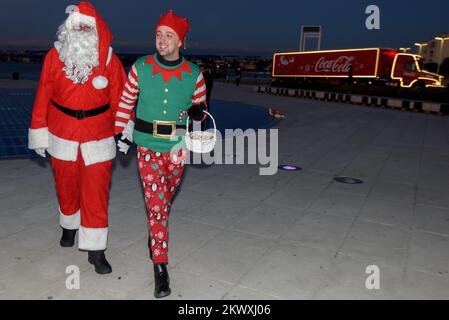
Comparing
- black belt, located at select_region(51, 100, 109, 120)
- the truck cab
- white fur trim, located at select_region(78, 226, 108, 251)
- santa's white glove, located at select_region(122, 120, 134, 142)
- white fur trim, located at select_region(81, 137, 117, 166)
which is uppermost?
the truck cab

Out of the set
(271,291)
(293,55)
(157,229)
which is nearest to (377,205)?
(271,291)

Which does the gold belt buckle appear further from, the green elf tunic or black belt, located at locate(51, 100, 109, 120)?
black belt, located at locate(51, 100, 109, 120)

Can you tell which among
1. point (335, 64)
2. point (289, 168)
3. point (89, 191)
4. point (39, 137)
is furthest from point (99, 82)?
point (335, 64)

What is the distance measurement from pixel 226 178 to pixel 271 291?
2.74 meters

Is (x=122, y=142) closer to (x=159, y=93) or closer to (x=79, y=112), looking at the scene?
(x=79, y=112)

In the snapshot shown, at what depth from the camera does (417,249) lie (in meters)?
3.38

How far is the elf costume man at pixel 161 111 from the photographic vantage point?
102 inches

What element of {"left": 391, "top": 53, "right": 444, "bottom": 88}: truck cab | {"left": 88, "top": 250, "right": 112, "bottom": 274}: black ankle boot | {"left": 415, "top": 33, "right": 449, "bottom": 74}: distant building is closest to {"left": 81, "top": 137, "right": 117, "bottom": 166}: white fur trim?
Answer: {"left": 88, "top": 250, "right": 112, "bottom": 274}: black ankle boot

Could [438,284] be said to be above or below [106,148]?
below

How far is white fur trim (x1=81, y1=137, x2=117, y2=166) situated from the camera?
2.75 metres

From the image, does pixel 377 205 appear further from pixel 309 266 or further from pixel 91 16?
pixel 91 16

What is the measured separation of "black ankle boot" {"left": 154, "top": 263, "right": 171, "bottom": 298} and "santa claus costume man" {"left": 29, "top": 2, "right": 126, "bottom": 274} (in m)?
0.43

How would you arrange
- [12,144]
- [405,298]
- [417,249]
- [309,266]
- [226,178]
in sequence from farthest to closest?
[12,144] < [226,178] < [417,249] < [309,266] < [405,298]

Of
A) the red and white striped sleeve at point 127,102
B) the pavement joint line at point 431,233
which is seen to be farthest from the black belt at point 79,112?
the pavement joint line at point 431,233
